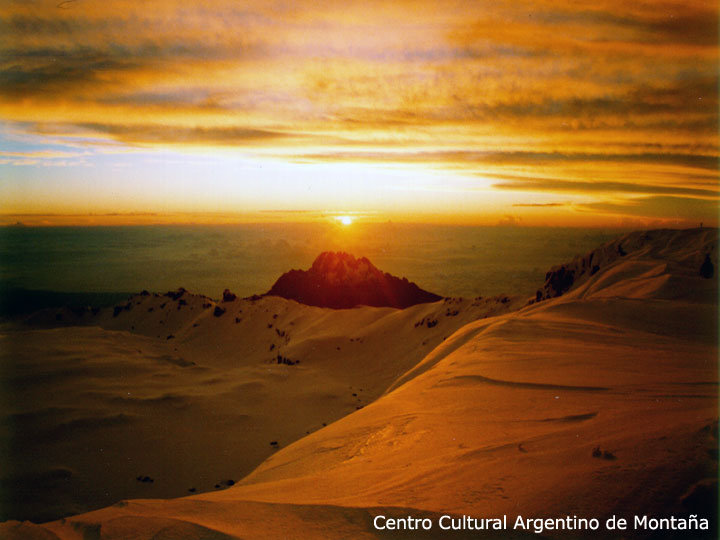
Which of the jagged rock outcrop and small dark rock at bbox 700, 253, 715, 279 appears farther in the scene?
the jagged rock outcrop

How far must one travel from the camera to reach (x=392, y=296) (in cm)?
3462

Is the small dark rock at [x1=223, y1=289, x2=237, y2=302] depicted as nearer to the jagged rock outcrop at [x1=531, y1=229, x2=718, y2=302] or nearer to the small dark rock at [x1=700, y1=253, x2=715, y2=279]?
the jagged rock outcrop at [x1=531, y1=229, x2=718, y2=302]

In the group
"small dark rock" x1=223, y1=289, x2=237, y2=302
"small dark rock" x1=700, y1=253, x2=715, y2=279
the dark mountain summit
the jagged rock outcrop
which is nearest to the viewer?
"small dark rock" x1=700, y1=253, x2=715, y2=279

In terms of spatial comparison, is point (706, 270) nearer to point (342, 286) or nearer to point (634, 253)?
point (634, 253)

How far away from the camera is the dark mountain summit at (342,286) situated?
3303 cm

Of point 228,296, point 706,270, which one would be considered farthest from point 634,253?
point 228,296

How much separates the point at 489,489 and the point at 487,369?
317 cm

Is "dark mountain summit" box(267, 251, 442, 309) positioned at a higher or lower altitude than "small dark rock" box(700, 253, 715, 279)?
higher

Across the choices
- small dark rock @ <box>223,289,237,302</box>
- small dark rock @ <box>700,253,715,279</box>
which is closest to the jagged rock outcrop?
small dark rock @ <box>700,253,715,279</box>

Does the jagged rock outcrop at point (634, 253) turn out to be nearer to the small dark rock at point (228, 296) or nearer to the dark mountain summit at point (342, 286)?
the small dark rock at point (228, 296)

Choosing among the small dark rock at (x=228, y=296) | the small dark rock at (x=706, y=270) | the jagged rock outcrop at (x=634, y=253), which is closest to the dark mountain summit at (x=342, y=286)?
the small dark rock at (x=228, y=296)

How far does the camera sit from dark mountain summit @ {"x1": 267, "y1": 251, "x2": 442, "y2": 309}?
33.0 metres

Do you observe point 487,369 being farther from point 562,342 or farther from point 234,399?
point 234,399

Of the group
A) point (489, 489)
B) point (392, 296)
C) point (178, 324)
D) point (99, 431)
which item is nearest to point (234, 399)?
point (99, 431)
